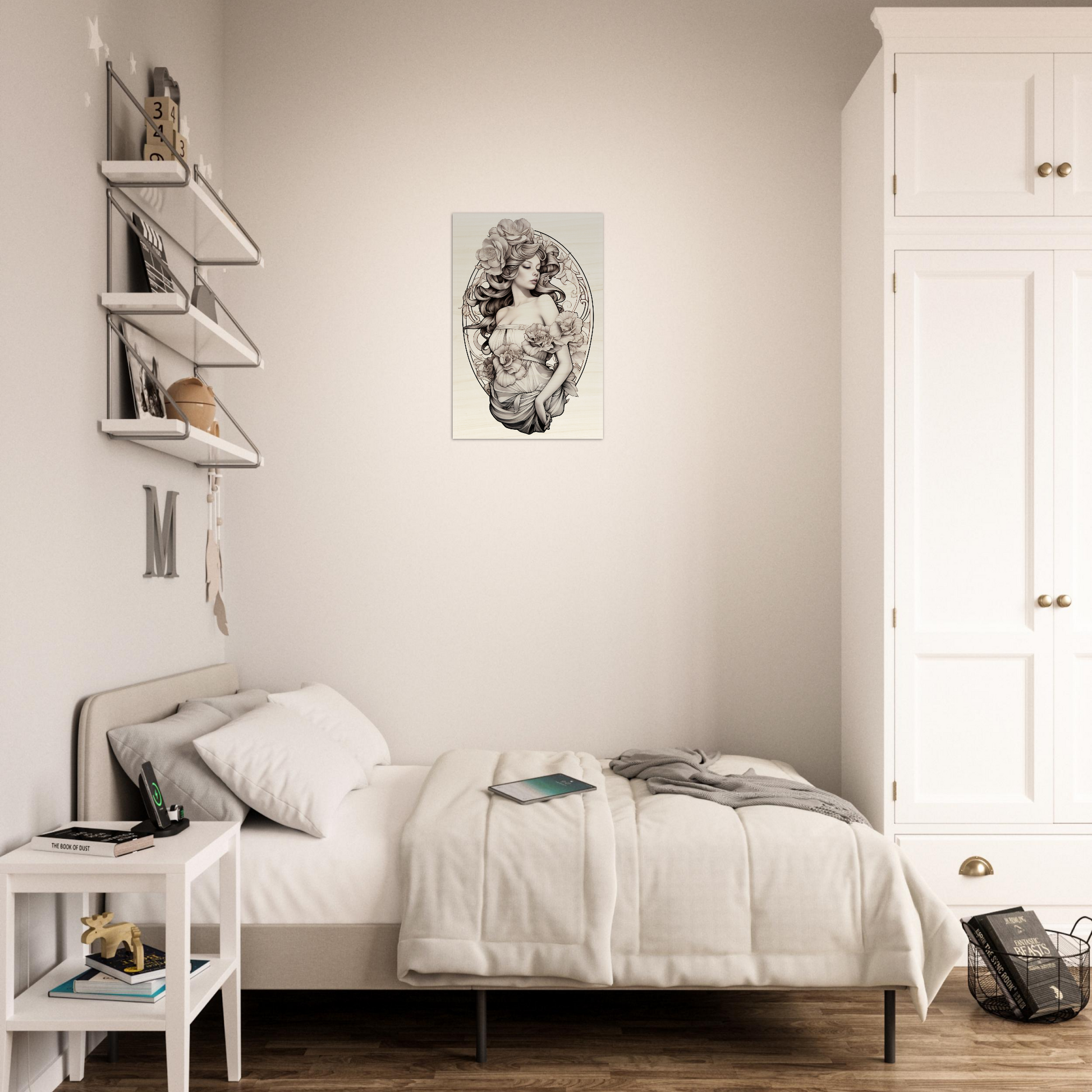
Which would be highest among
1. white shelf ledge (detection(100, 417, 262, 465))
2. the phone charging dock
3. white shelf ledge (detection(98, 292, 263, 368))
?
white shelf ledge (detection(98, 292, 263, 368))

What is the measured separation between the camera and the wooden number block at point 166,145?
7.72ft

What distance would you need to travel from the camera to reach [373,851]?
7.06 feet

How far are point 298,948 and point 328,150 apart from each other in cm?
253

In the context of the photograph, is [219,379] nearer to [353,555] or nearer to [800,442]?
[353,555]

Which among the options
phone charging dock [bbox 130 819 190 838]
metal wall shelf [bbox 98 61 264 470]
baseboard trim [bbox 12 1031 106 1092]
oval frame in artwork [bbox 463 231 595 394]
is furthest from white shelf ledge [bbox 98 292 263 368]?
baseboard trim [bbox 12 1031 106 1092]

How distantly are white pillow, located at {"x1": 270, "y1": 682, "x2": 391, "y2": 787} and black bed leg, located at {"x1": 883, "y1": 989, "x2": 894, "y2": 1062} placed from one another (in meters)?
1.46

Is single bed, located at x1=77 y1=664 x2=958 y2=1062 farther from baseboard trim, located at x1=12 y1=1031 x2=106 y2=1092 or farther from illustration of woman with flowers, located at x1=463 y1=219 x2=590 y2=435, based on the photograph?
illustration of woman with flowers, located at x1=463 y1=219 x2=590 y2=435

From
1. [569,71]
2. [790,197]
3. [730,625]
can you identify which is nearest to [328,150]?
[569,71]

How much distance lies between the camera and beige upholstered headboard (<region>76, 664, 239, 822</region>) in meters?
2.05

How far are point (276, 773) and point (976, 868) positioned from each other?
1964 millimetres

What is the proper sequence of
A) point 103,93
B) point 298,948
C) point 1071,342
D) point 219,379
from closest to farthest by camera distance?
point 298,948
point 103,93
point 1071,342
point 219,379

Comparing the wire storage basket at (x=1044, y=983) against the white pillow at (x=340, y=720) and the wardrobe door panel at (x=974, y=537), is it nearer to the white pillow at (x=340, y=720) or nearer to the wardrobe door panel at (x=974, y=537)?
the wardrobe door panel at (x=974, y=537)

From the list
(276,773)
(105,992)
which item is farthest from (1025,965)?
(105,992)

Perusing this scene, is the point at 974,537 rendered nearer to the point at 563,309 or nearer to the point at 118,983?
the point at 563,309
